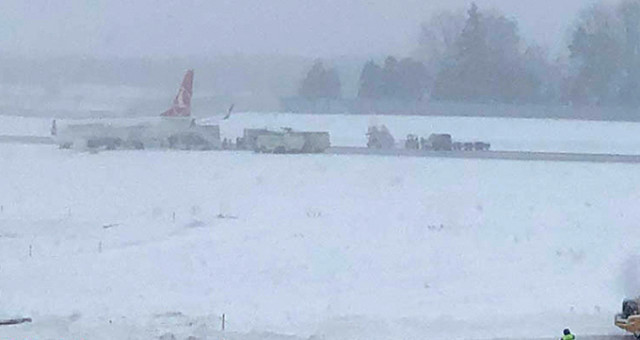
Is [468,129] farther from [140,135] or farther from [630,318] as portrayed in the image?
[630,318]

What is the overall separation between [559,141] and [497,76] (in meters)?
33.7

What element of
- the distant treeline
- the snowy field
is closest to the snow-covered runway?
the snowy field

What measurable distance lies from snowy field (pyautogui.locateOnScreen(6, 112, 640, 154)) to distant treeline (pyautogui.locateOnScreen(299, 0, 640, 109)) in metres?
13.1

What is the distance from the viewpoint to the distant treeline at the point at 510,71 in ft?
318

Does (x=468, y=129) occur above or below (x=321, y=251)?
above

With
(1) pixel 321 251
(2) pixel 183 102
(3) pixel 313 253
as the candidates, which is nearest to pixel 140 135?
(2) pixel 183 102

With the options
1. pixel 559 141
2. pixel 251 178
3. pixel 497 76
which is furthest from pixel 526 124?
pixel 251 178

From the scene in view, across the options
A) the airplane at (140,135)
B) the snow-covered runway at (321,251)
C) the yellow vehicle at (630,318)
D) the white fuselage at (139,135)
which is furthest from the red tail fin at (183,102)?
the yellow vehicle at (630,318)

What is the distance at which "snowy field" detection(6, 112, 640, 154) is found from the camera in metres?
62.8

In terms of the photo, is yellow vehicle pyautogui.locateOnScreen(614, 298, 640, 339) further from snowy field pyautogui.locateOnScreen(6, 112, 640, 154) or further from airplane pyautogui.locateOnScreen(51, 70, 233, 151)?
snowy field pyautogui.locateOnScreen(6, 112, 640, 154)

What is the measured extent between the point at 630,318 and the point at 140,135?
40.7m

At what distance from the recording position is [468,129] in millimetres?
74562

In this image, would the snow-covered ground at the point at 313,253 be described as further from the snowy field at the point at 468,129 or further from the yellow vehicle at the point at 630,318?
the snowy field at the point at 468,129

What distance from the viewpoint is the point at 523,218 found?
2831 centimetres
